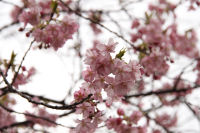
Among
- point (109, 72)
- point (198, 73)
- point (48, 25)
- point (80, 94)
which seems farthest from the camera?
point (198, 73)

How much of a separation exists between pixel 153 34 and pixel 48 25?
7.45 feet

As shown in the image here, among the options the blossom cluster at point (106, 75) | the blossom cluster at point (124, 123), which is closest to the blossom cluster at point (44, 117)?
the blossom cluster at point (124, 123)

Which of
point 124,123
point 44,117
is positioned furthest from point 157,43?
point 44,117

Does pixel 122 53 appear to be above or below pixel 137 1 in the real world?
below

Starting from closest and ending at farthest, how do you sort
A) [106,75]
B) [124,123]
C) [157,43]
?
[106,75], [124,123], [157,43]

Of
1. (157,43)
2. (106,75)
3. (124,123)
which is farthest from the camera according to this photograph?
(157,43)

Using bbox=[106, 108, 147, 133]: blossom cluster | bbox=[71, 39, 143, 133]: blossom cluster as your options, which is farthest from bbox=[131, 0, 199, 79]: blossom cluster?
bbox=[71, 39, 143, 133]: blossom cluster

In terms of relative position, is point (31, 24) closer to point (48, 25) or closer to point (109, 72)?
point (48, 25)

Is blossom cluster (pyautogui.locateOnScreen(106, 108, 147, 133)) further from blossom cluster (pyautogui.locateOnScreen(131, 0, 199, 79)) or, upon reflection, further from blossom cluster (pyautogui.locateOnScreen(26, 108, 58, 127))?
blossom cluster (pyautogui.locateOnScreen(26, 108, 58, 127))

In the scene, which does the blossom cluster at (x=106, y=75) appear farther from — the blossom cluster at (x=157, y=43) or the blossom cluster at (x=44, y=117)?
the blossom cluster at (x=44, y=117)

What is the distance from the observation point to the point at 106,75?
1423mm

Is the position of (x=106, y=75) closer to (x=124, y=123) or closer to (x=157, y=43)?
(x=124, y=123)

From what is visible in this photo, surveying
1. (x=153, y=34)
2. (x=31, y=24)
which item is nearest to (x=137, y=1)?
(x=153, y=34)

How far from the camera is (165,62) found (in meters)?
2.93
